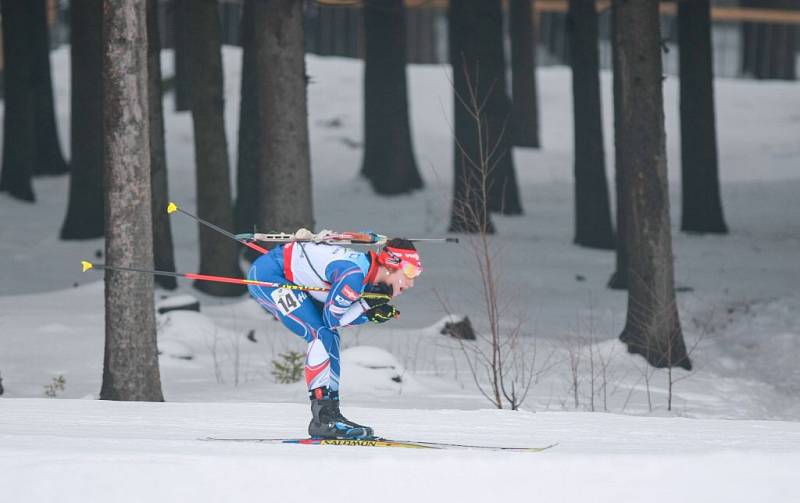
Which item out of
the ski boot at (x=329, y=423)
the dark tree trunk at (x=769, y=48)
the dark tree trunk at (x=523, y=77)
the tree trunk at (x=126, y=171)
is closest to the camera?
the ski boot at (x=329, y=423)

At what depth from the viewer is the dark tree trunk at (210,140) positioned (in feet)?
55.1

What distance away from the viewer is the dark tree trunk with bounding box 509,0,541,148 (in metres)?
30.5

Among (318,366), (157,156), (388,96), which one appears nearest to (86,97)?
(157,156)

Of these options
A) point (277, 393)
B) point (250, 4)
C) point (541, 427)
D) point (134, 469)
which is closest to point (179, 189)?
point (250, 4)

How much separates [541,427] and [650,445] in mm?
1193

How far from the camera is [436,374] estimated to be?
1355cm

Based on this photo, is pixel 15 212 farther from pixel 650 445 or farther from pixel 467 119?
pixel 650 445

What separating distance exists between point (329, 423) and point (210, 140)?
902 cm

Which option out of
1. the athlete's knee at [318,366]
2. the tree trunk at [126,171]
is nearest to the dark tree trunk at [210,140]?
the tree trunk at [126,171]

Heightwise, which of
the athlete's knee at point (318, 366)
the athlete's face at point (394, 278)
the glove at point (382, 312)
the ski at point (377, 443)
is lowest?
the ski at point (377, 443)

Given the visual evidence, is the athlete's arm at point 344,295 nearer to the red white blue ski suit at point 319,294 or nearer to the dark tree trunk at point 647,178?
the red white blue ski suit at point 319,294

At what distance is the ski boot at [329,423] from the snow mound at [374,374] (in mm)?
4051

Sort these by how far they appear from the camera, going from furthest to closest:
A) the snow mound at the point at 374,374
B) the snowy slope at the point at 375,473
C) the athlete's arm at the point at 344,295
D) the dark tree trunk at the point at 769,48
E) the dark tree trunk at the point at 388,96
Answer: the dark tree trunk at the point at 769,48 < the dark tree trunk at the point at 388,96 < the snow mound at the point at 374,374 < the athlete's arm at the point at 344,295 < the snowy slope at the point at 375,473

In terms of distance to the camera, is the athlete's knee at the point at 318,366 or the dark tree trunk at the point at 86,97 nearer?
the athlete's knee at the point at 318,366
